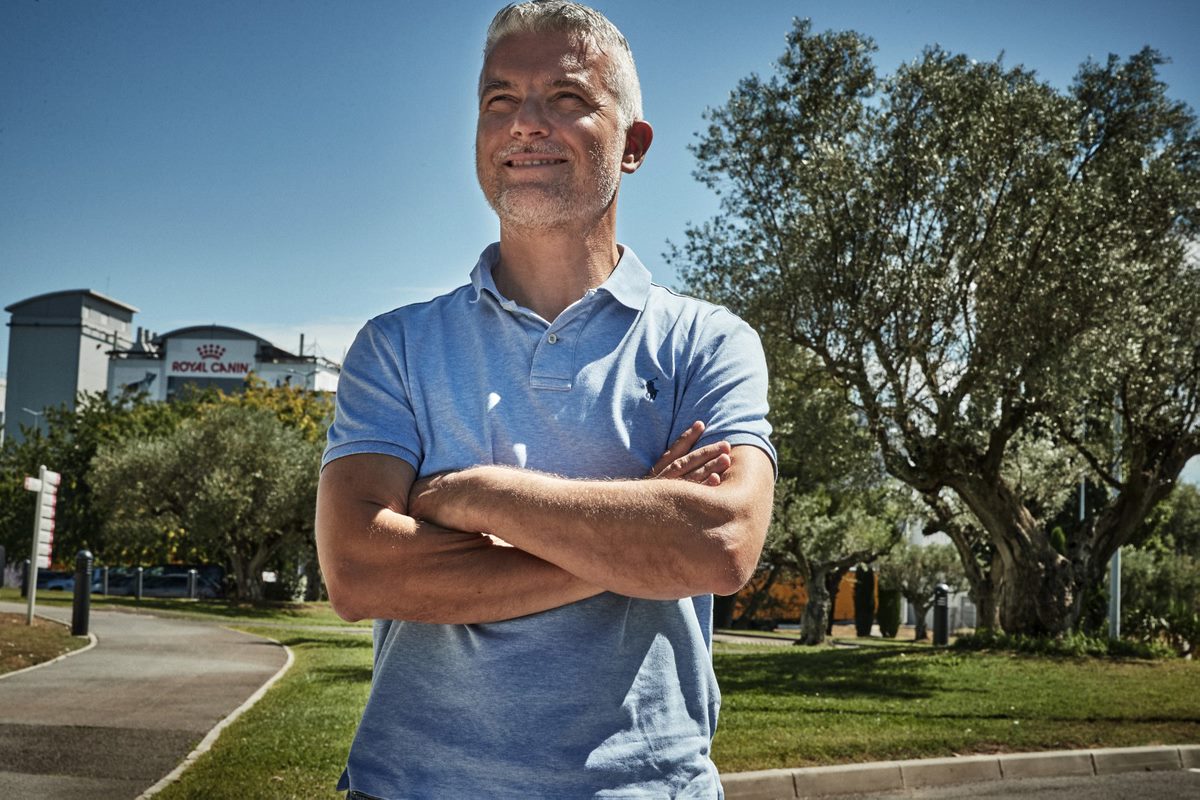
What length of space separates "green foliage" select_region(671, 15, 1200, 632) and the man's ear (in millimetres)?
15179

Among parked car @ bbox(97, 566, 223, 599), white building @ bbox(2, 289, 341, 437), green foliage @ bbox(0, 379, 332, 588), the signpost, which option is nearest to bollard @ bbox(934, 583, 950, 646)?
the signpost

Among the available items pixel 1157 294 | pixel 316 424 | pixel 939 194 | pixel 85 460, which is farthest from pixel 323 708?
pixel 85 460

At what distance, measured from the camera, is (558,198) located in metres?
2.37

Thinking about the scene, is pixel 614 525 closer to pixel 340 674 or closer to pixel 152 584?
pixel 340 674

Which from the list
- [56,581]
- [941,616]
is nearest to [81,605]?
[941,616]

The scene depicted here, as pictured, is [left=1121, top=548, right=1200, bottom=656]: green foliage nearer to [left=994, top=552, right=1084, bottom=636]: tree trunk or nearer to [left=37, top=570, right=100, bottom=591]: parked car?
[left=994, top=552, right=1084, bottom=636]: tree trunk

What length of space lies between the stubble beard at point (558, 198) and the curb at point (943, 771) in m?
6.24

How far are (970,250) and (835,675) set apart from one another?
6654mm

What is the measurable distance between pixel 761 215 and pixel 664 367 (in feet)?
55.1

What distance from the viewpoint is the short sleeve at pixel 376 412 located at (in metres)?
2.26

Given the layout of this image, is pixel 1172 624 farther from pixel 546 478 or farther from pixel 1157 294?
pixel 546 478

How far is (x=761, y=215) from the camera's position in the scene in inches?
734

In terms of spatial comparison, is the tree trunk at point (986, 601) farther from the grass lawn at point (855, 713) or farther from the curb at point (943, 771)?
the curb at point (943, 771)

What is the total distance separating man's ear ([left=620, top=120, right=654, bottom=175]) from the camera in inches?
101
